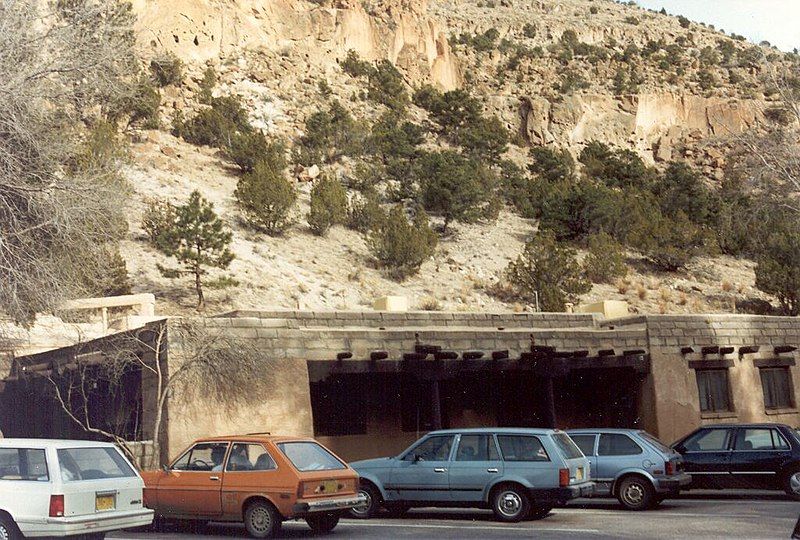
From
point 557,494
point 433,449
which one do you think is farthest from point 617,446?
point 433,449

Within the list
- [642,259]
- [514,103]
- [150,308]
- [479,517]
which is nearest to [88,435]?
[150,308]

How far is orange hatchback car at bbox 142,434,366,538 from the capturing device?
12.5 meters

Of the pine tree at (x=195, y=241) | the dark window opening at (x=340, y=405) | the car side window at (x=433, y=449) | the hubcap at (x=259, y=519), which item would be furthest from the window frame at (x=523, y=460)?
the pine tree at (x=195, y=241)

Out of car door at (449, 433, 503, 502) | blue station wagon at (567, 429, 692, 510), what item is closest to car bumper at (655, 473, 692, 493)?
blue station wagon at (567, 429, 692, 510)

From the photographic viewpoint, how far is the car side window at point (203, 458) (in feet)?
43.0

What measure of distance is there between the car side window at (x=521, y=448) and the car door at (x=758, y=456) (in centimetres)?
531

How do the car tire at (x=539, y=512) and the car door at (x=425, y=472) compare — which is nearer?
the car tire at (x=539, y=512)

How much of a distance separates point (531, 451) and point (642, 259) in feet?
147

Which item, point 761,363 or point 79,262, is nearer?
point 79,262

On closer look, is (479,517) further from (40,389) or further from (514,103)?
(514,103)

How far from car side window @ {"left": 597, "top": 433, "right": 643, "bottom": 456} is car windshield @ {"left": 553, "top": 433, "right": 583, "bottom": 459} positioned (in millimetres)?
1659

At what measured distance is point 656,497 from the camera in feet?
52.1

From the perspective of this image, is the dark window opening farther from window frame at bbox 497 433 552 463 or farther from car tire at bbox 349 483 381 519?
window frame at bbox 497 433 552 463

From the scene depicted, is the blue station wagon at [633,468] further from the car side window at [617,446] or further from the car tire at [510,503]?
the car tire at [510,503]
